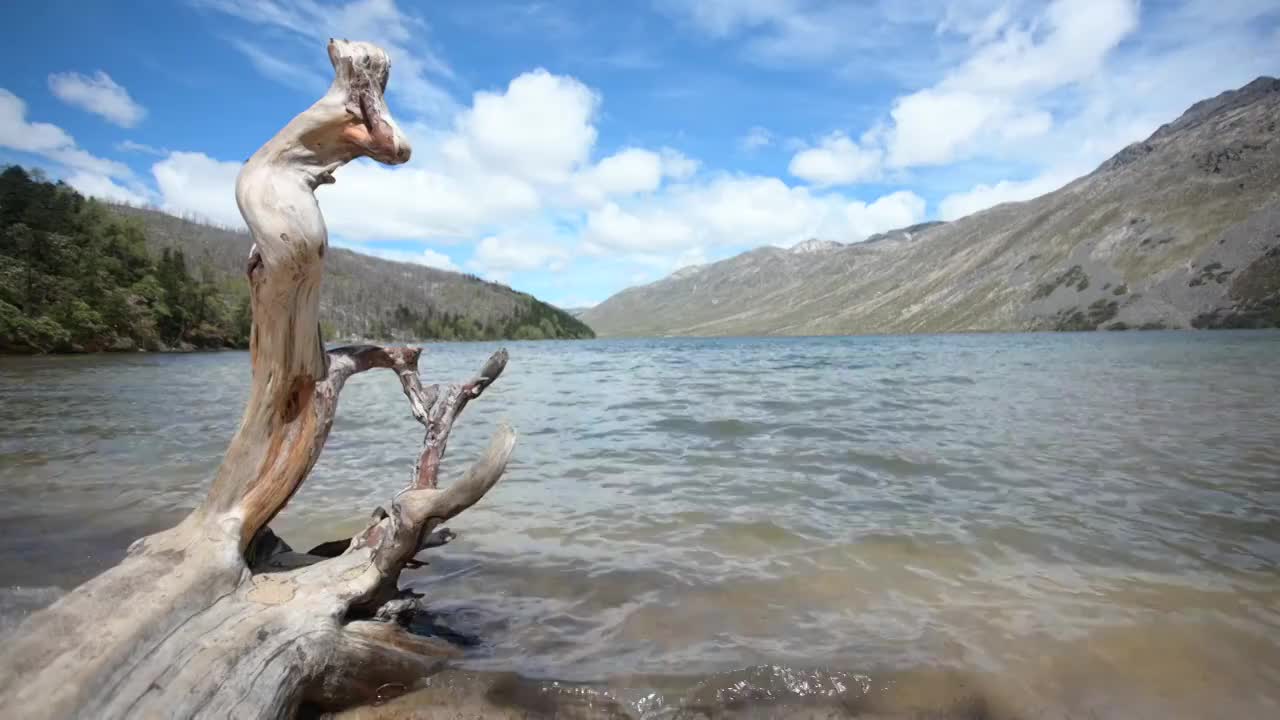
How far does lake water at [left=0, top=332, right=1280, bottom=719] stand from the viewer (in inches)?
192

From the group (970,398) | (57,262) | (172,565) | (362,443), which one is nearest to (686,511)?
(172,565)

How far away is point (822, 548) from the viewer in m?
7.77

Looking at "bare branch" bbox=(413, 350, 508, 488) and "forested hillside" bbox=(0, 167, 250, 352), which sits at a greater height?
"forested hillside" bbox=(0, 167, 250, 352)

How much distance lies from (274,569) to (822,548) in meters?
5.84

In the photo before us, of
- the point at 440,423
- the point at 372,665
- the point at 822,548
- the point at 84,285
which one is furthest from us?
the point at 84,285

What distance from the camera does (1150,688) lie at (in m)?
4.71

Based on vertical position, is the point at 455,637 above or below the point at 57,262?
below

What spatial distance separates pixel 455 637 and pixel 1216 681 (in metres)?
5.93

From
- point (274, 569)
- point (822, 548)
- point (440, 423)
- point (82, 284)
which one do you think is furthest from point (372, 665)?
point (82, 284)

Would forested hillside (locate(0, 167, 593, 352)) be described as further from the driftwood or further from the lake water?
the driftwood

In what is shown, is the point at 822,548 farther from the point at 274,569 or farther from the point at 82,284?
the point at 82,284

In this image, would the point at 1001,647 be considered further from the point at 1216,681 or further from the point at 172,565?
the point at 172,565

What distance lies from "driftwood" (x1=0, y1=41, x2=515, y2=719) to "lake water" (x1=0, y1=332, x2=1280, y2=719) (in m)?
1.05

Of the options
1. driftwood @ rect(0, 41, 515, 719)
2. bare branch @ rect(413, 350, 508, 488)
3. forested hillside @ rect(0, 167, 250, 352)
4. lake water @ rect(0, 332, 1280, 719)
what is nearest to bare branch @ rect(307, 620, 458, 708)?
driftwood @ rect(0, 41, 515, 719)
